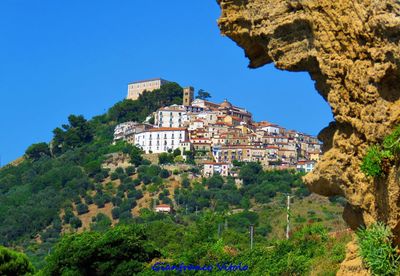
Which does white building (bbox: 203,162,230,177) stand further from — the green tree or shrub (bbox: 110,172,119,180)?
the green tree

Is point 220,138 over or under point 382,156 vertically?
over

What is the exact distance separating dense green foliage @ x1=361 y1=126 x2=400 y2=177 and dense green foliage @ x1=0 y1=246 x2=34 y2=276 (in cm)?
1606

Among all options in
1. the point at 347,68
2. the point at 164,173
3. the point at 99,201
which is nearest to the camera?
the point at 347,68

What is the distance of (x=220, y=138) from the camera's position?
123m

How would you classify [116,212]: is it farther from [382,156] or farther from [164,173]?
[382,156]

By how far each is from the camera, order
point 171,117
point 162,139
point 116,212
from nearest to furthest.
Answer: point 116,212 < point 162,139 < point 171,117

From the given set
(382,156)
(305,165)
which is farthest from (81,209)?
(382,156)

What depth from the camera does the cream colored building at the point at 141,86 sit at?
149 metres

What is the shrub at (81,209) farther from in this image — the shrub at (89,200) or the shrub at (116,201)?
the shrub at (116,201)

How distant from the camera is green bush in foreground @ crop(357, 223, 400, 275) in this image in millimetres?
6895

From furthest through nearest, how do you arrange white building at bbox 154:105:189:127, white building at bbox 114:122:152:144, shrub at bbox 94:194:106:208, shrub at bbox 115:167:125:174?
white building at bbox 154:105:189:127 → white building at bbox 114:122:152:144 → shrub at bbox 115:167:125:174 → shrub at bbox 94:194:106:208

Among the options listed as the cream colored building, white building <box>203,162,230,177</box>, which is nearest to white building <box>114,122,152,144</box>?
the cream colored building

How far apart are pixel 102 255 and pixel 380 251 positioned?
13.5 meters

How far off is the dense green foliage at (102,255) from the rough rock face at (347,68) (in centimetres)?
1168
